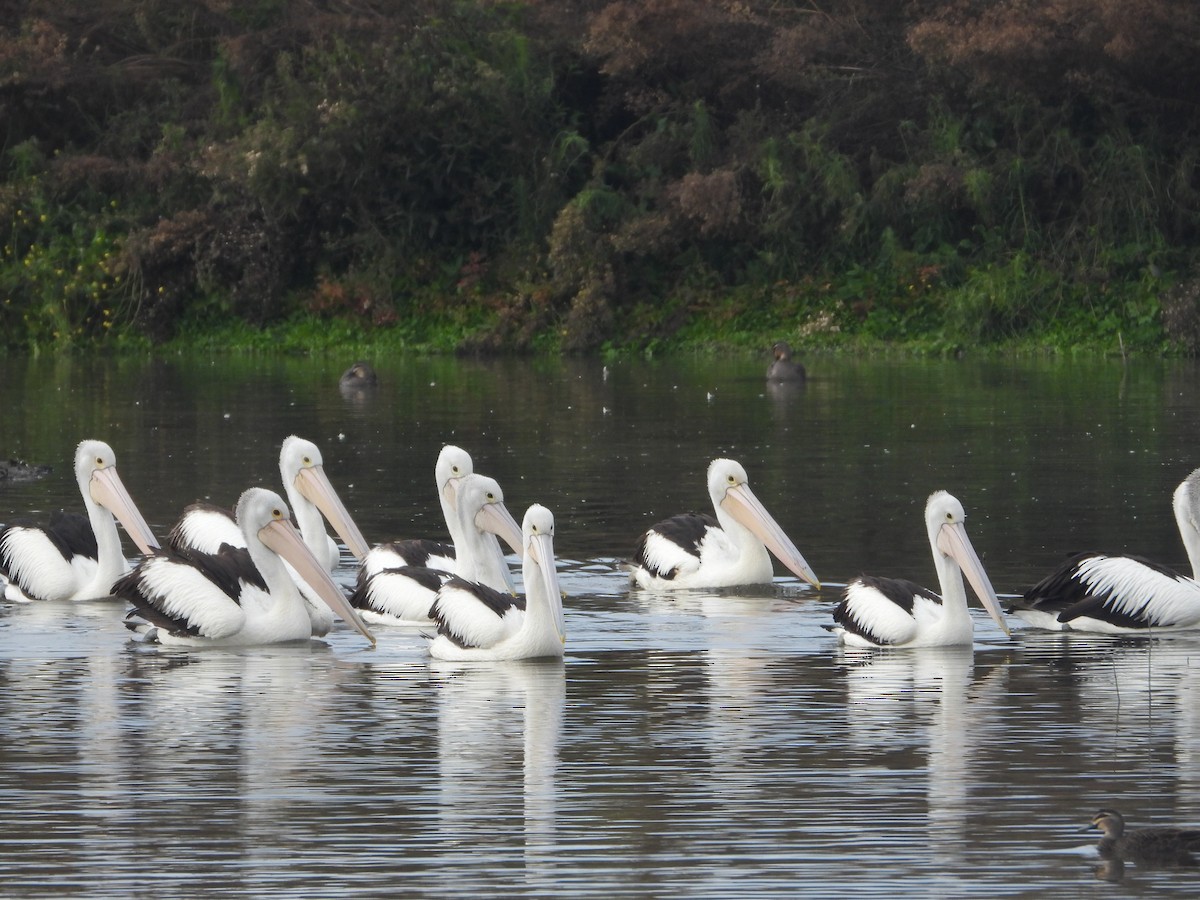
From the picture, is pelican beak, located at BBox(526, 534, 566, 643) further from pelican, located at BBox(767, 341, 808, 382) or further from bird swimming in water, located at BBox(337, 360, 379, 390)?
pelican, located at BBox(767, 341, 808, 382)

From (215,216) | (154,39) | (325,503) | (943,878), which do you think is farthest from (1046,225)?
(943,878)

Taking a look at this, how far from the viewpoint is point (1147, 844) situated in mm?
5715

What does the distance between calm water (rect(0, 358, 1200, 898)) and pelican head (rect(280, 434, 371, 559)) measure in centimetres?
84

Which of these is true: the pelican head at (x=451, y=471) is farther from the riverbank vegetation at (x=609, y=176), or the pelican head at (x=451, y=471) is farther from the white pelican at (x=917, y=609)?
the riverbank vegetation at (x=609, y=176)

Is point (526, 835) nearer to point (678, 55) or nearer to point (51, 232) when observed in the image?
point (678, 55)

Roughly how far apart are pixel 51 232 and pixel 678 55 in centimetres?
1022

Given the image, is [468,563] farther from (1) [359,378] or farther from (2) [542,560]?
(1) [359,378]

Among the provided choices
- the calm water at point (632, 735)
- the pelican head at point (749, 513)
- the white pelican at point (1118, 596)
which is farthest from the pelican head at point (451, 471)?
the white pelican at point (1118, 596)

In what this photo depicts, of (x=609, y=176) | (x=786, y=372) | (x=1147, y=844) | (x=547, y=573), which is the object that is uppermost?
(x=609, y=176)

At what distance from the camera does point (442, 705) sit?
8094 millimetres

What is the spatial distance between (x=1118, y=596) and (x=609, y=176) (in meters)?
25.3

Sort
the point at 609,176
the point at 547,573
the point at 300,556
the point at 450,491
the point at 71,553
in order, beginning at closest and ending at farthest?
the point at 547,573, the point at 300,556, the point at 71,553, the point at 450,491, the point at 609,176

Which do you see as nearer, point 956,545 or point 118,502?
point 956,545

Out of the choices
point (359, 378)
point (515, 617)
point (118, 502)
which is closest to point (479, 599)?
point (515, 617)
